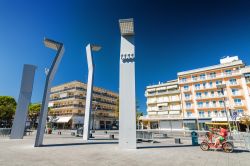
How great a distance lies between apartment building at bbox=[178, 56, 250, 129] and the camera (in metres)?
41.8

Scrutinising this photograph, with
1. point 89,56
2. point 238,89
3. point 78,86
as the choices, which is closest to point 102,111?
point 78,86

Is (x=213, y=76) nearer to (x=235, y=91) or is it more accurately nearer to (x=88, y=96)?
(x=235, y=91)

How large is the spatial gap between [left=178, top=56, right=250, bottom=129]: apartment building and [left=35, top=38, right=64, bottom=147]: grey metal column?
3970 centimetres

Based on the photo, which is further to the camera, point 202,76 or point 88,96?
point 202,76

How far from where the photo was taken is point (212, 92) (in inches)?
1812

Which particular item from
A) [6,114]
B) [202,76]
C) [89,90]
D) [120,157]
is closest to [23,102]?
[89,90]

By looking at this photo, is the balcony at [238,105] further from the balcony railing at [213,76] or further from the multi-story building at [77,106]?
the multi-story building at [77,106]

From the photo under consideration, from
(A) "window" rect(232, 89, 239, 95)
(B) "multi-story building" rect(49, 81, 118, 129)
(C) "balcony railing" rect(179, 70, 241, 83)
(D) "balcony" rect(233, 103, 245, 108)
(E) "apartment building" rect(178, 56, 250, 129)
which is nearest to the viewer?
(D) "balcony" rect(233, 103, 245, 108)

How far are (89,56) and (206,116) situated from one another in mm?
39975

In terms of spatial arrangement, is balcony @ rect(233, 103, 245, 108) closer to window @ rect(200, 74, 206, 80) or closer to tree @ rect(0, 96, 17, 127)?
window @ rect(200, 74, 206, 80)

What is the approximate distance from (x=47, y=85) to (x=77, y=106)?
5349cm

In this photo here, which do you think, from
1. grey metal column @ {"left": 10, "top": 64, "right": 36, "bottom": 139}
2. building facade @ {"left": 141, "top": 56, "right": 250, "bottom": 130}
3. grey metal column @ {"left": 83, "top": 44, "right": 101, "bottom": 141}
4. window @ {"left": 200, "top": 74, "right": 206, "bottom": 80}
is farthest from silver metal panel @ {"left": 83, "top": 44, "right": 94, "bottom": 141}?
window @ {"left": 200, "top": 74, "right": 206, "bottom": 80}

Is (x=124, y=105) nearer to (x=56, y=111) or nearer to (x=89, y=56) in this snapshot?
(x=89, y=56)

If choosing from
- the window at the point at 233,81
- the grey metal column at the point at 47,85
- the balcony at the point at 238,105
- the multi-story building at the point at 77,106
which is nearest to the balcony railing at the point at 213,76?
the window at the point at 233,81
